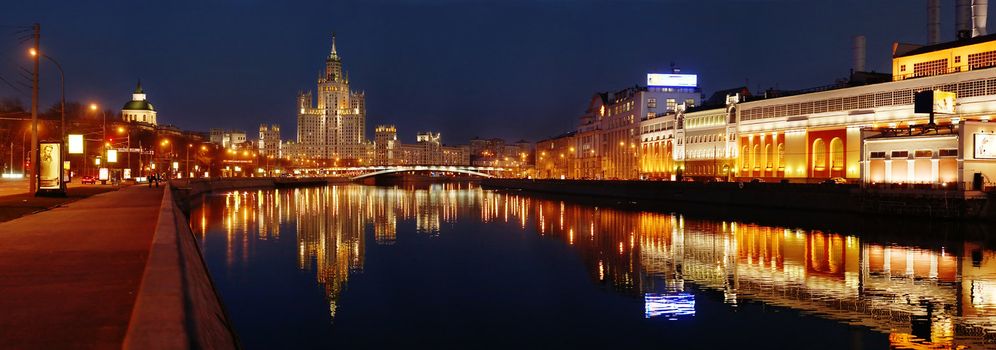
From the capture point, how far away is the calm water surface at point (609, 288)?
1667 cm

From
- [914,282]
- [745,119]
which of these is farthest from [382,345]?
[745,119]

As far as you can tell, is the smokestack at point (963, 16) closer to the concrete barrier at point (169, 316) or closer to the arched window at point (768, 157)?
the arched window at point (768, 157)

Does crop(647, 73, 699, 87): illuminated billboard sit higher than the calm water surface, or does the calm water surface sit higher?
crop(647, 73, 699, 87): illuminated billboard

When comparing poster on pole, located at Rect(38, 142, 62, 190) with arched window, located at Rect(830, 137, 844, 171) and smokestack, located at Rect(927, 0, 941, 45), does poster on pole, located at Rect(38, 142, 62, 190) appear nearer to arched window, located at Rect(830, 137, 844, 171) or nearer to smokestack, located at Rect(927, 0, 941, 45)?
arched window, located at Rect(830, 137, 844, 171)

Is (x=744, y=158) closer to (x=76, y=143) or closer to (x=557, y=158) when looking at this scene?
(x=76, y=143)

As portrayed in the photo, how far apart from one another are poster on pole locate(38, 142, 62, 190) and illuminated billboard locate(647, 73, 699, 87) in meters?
91.7

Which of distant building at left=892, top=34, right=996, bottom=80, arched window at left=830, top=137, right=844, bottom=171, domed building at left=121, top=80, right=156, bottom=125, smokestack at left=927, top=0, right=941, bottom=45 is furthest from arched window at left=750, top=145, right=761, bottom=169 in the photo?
domed building at left=121, top=80, right=156, bottom=125

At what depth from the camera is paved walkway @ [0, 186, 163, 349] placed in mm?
8719

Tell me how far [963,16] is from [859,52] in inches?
617

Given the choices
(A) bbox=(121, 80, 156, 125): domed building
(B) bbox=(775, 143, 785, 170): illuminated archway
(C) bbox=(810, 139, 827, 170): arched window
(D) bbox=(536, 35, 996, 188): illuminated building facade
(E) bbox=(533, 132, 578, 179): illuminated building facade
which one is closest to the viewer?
(D) bbox=(536, 35, 996, 188): illuminated building facade

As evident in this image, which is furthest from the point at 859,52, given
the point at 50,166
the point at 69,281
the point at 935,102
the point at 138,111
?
the point at 138,111

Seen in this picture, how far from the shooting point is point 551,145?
183 m

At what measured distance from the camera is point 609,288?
23.3m

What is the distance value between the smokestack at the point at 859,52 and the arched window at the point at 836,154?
81.0ft
